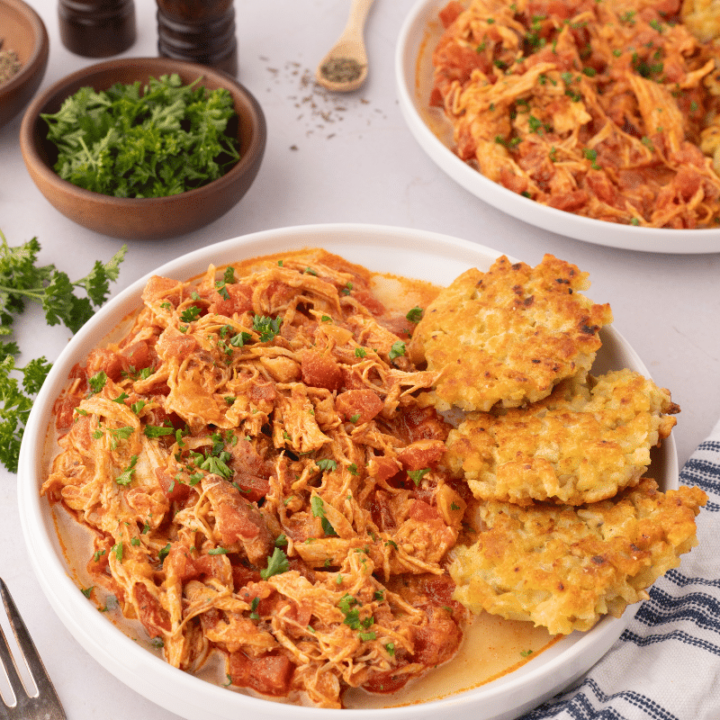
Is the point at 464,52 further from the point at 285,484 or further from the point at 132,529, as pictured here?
the point at 132,529

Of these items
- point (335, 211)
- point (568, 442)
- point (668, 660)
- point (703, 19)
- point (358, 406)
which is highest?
point (703, 19)

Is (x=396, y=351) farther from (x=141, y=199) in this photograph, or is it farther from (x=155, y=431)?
(x=141, y=199)

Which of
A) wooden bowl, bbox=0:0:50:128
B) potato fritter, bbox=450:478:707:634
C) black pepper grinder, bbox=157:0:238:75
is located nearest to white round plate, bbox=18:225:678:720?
potato fritter, bbox=450:478:707:634

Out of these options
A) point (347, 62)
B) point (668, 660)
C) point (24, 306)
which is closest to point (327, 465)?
point (668, 660)

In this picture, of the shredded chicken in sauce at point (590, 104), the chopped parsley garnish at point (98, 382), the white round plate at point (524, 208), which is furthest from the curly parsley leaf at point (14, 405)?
the shredded chicken in sauce at point (590, 104)

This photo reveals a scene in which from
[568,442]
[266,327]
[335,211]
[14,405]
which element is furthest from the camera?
[335,211]

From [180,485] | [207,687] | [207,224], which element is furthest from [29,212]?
[207,687]

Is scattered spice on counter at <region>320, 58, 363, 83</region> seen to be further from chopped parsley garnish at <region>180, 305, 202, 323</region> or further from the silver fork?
the silver fork
